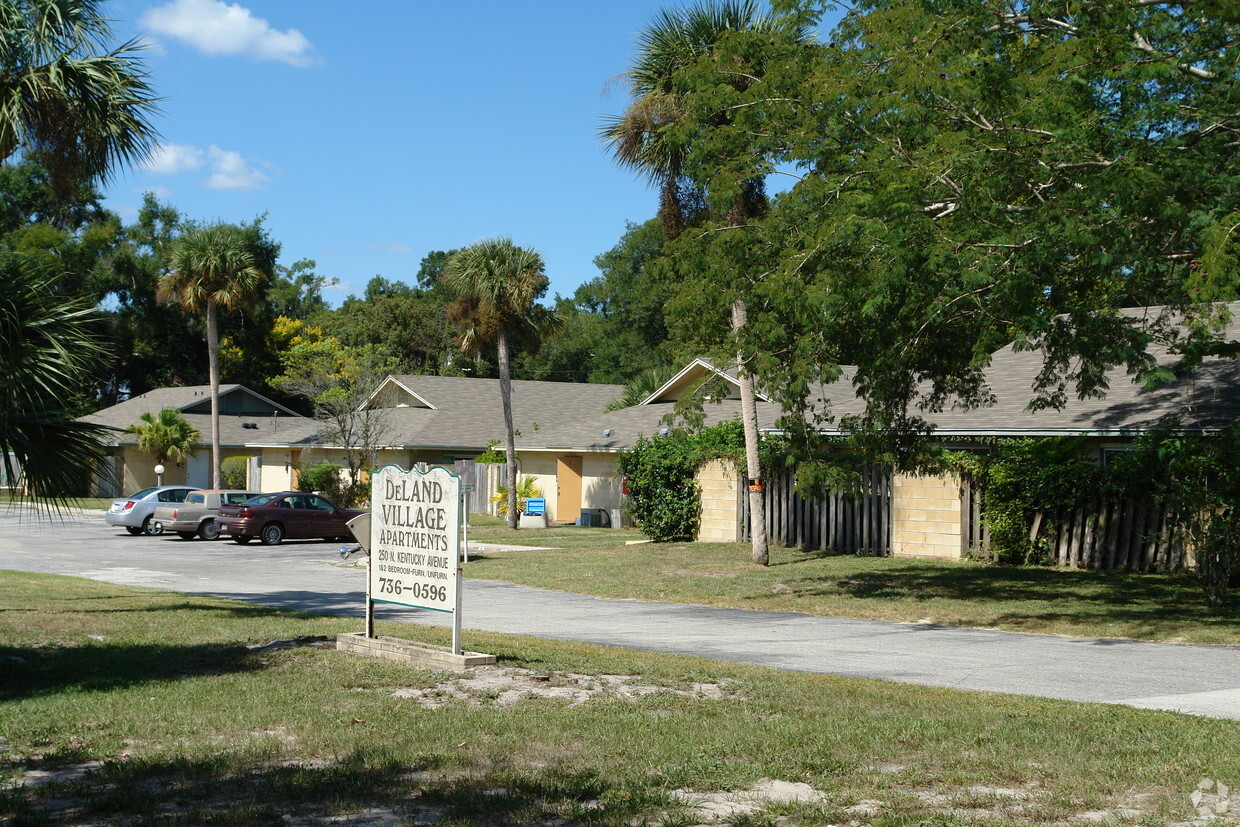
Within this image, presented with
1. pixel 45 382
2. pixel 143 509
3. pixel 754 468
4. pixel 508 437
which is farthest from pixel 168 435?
pixel 45 382

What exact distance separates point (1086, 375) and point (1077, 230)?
3.23 m

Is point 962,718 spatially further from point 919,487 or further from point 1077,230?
point 919,487

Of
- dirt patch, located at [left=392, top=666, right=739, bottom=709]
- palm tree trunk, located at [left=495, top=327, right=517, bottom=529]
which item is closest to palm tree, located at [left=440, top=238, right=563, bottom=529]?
palm tree trunk, located at [left=495, top=327, right=517, bottom=529]

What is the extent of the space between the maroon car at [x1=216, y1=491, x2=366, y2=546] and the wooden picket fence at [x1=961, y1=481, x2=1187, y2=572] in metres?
18.4

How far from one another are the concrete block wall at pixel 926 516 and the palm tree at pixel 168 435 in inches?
1457

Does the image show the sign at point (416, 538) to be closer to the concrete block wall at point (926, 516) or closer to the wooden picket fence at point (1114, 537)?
the wooden picket fence at point (1114, 537)

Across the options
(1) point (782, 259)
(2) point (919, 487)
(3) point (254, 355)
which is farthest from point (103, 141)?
(3) point (254, 355)

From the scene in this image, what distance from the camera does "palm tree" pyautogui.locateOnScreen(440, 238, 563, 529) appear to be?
32.7 m

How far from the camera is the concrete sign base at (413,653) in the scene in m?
10.1

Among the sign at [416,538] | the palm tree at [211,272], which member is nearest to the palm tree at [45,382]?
the sign at [416,538]

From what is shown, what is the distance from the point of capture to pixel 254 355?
68.0 metres

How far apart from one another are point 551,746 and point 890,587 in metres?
12.8

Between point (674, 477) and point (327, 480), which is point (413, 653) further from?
point (327, 480)

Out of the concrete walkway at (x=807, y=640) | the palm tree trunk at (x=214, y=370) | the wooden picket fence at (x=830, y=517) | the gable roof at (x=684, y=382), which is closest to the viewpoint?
the concrete walkway at (x=807, y=640)
